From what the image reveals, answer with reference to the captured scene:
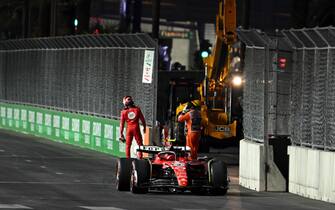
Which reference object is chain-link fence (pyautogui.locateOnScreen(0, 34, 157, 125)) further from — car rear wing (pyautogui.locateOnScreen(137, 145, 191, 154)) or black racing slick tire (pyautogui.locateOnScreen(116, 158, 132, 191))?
black racing slick tire (pyautogui.locateOnScreen(116, 158, 132, 191))

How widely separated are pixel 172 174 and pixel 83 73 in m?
A: 16.3

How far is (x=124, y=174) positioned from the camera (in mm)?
21312

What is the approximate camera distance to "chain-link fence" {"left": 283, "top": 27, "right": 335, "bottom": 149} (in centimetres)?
2100

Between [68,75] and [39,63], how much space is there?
4.04 meters

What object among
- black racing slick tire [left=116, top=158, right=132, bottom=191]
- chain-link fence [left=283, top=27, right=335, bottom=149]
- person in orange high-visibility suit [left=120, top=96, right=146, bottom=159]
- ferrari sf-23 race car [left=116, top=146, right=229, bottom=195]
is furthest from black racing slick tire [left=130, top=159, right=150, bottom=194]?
person in orange high-visibility suit [left=120, top=96, right=146, bottom=159]

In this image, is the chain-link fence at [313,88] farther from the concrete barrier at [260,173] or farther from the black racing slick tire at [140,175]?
the black racing slick tire at [140,175]

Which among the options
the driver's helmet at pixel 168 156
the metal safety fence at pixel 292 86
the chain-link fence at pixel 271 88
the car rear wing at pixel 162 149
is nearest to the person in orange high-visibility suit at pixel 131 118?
the metal safety fence at pixel 292 86

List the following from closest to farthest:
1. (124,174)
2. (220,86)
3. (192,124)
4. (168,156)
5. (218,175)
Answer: (218,175), (124,174), (168,156), (192,124), (220,86)

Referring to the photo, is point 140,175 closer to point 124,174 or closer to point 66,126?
point 124,174

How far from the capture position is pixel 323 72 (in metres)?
21.4

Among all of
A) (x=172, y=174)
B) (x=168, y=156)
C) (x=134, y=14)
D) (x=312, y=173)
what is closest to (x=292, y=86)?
(x=312, y=173)

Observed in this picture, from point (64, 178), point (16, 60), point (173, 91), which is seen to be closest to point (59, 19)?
point (16, 60)

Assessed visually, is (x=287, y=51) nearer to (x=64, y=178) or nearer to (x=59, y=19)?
(x=64, y=178)

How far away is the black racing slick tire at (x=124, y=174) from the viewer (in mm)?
21250
